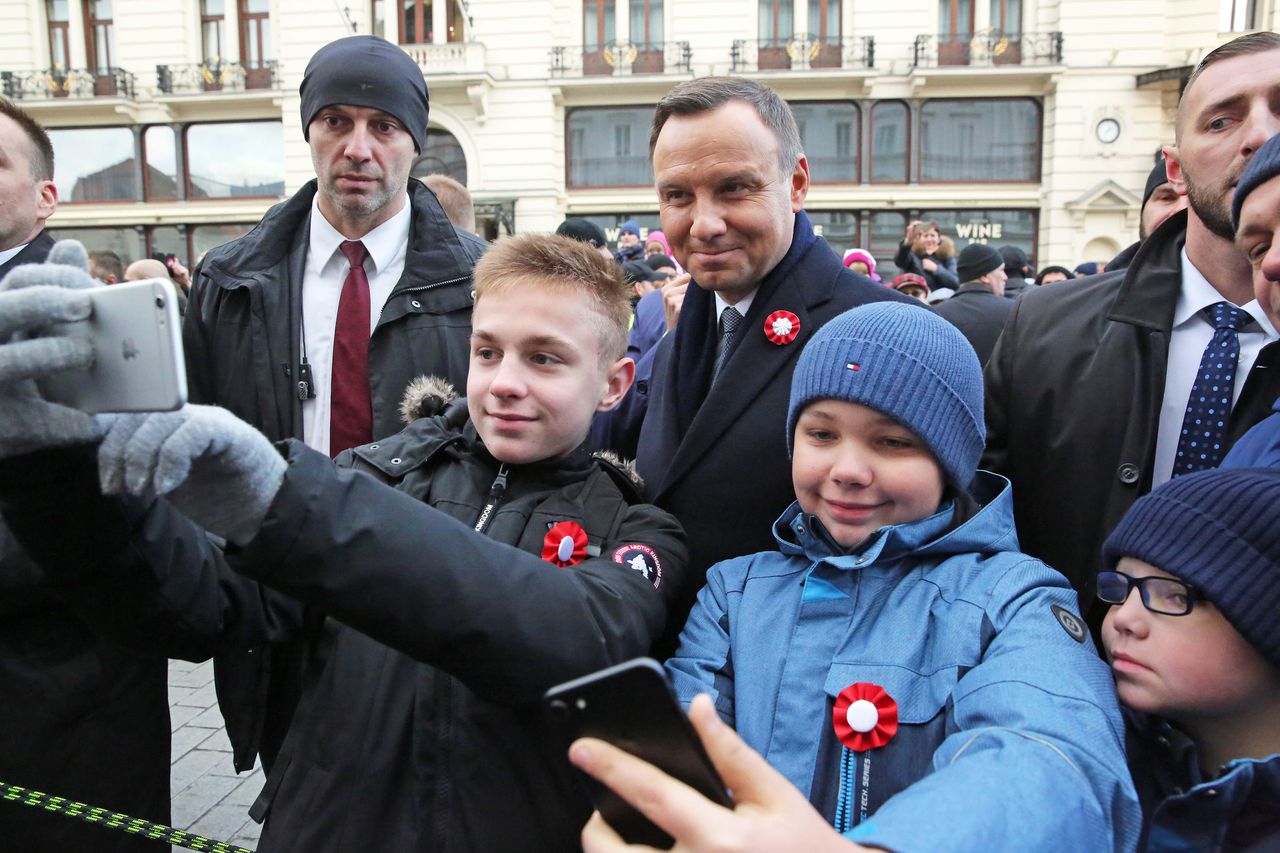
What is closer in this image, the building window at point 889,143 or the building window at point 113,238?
the building window at point 889,143

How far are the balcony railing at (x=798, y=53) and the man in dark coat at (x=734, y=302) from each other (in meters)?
19.9

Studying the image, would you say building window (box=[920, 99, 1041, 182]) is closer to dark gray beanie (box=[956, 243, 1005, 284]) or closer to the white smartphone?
dark gray beanie (box=[956, 243, 1005, 284])

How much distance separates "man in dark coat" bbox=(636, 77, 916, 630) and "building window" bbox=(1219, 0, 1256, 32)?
2248 cm

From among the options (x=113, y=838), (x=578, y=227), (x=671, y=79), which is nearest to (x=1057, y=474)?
(x=113, y=838)

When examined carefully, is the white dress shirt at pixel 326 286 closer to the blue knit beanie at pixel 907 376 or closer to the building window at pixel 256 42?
the blue knit beanie at pixel 907 376

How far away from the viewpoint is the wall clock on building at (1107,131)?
1945 centimetres

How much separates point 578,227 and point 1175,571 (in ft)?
16.0

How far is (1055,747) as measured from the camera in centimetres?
109

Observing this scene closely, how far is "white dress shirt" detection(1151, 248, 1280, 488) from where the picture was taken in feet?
6.03

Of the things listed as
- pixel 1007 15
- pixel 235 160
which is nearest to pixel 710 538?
pixel 1007 15

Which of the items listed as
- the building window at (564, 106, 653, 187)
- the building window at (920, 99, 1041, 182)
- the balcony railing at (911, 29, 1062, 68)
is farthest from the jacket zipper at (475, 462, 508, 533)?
the balcony railing at (911, 29, 1062, 68)

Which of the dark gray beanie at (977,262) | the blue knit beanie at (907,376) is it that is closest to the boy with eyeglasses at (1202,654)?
the blue knit beanie at (907,376)

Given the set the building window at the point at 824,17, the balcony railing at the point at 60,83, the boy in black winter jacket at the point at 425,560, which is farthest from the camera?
the balcony railing at the point at 60,83

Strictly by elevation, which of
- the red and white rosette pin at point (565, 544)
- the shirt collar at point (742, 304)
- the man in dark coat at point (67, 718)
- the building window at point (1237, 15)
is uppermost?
the building window at point (1237, 15)
